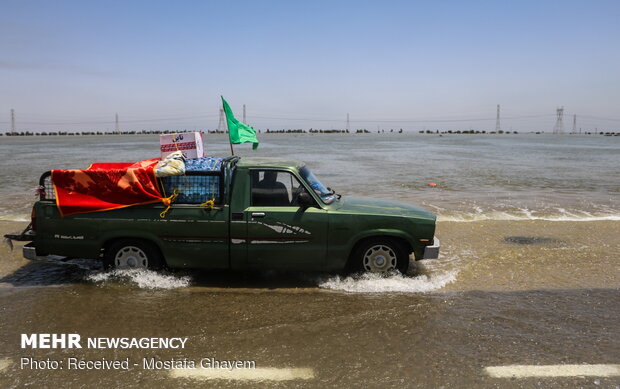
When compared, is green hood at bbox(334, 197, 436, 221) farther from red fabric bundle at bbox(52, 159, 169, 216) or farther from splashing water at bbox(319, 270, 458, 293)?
red fabric bundle at bbox(52, 159, 169, 216)

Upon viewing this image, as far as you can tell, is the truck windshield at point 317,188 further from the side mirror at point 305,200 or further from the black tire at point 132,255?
the black tire at point 132,255

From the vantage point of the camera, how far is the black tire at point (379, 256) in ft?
21.1

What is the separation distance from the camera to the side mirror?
244 inches

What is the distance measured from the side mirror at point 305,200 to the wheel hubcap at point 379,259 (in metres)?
1.12

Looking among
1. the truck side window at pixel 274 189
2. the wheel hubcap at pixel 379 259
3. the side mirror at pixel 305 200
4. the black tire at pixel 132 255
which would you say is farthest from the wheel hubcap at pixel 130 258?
the wheel hubcap at pixel 379 259

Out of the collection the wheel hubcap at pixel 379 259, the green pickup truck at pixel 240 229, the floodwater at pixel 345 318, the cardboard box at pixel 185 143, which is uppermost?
the cardboard box at pixel 185 143

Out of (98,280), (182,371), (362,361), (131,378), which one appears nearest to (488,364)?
(362,361)

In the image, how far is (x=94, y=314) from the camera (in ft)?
17.8

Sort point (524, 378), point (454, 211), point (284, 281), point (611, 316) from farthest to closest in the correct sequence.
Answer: point (454, 211) → point (284, 281) → point (611, 316) → point (524, 378)

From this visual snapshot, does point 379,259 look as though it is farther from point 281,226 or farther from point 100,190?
point 100,190

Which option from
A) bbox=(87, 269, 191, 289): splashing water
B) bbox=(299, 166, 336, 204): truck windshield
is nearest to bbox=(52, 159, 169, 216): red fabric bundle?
bbox=(87, 269, 191, 289): splashing water

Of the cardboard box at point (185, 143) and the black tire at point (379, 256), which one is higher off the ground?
the cardboard box at point (185, 143)

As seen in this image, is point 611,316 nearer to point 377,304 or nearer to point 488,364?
point 488,364

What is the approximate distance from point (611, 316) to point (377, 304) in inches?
111
